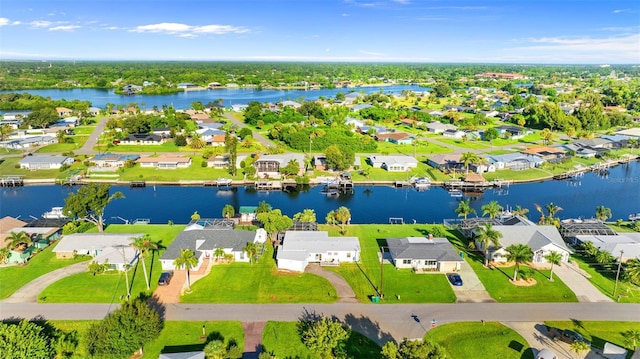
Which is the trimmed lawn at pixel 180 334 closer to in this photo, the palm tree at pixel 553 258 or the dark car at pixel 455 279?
the dark car at pixel 455 279

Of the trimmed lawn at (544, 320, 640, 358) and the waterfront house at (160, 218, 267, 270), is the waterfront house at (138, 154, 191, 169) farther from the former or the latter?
the trimmed lawn at (544, 320, 640, 358)

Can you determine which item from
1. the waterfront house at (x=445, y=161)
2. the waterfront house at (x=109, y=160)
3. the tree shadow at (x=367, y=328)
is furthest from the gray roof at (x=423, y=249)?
the waterfront house at (x=109, y=160)

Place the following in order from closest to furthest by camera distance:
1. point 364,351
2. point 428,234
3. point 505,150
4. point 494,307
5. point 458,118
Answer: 1. point 364,351
2. point 494,307
3. point 428,234
4. point 505,150
5. point 458,118

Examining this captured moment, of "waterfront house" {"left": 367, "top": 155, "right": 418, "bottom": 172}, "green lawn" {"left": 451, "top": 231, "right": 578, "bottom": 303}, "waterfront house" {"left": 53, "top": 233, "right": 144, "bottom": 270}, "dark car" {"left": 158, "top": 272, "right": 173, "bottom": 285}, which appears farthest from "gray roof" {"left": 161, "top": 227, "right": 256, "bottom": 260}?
"waterfront house" {"left": 367, "top": 155, "right": 418, "bottom": 172}

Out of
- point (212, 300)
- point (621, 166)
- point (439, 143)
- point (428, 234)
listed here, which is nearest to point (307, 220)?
point (428, 234)

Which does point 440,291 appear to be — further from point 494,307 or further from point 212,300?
point 212,300
